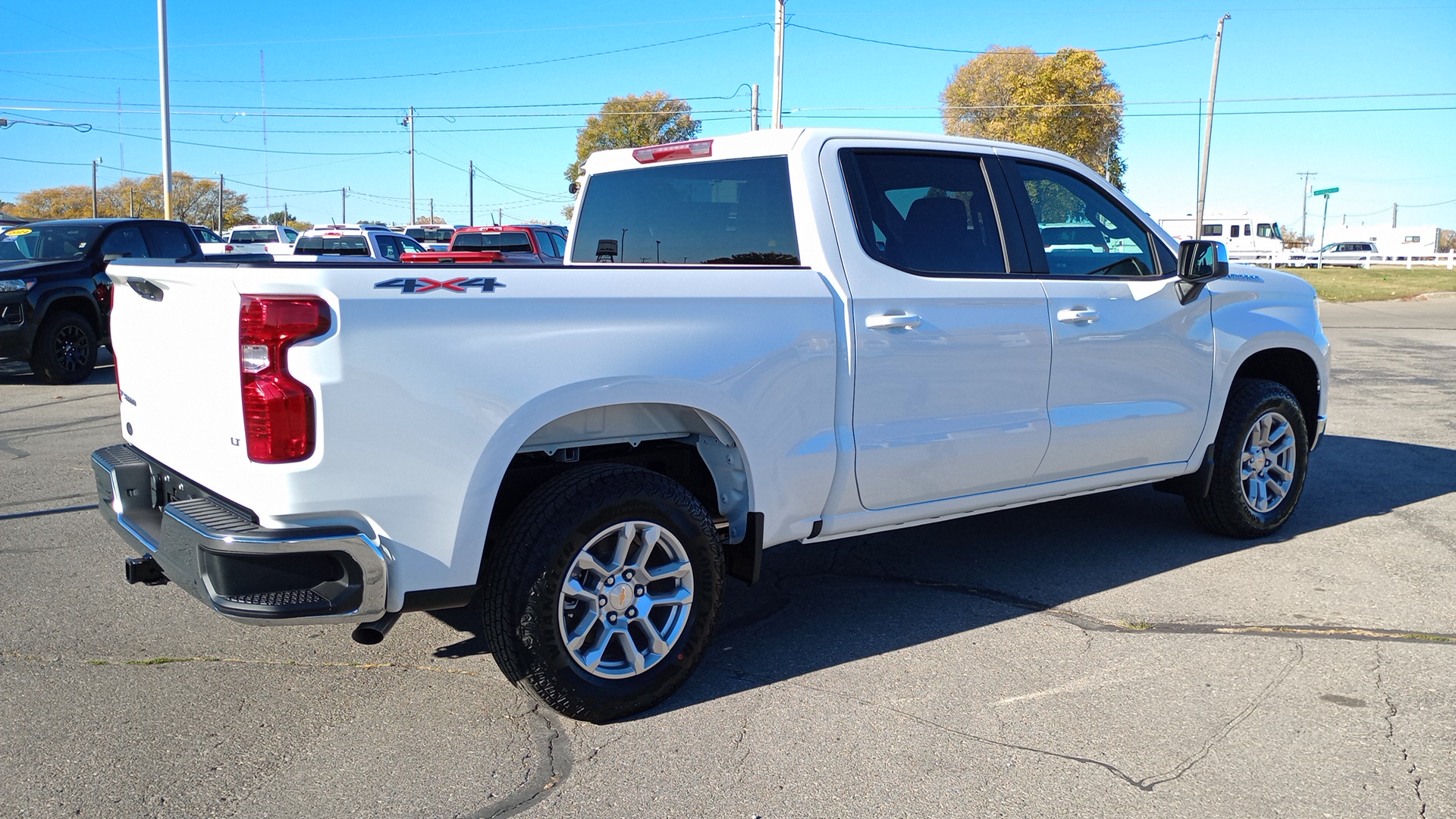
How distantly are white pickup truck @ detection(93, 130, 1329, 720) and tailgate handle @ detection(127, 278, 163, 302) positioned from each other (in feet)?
0.05

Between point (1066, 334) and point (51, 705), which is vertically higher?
point (1066, 334)

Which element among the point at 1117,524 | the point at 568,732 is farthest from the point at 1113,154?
the point at 568,732

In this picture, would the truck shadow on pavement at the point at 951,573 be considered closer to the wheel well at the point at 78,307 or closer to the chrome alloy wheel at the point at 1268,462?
the chrome alloy wheel at the point at 1268,462

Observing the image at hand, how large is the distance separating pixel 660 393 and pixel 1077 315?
2117 mm

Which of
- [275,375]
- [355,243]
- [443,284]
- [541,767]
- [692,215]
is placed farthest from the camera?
[355,243]

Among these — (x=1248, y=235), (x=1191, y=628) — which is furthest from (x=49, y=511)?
(x=1248, y=235)

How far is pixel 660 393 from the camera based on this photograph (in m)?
3.68

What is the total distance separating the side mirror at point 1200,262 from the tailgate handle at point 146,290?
427 cm

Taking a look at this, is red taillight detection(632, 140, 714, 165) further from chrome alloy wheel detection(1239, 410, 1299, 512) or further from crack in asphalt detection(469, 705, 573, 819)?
chrome alloy wheel detection(1239, 410, 1299, 512)

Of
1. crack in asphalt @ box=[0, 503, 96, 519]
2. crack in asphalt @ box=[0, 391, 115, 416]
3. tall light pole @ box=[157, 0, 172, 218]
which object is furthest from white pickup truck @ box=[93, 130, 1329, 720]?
tall light pole @ box=[157, 0, 172, 218]

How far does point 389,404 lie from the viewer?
10.4ft

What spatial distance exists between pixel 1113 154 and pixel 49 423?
1994 inches

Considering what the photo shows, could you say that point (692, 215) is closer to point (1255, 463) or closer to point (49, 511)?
point (1255, 463)

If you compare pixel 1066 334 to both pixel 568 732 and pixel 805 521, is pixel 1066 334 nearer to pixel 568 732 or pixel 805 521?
pixel 805 521
